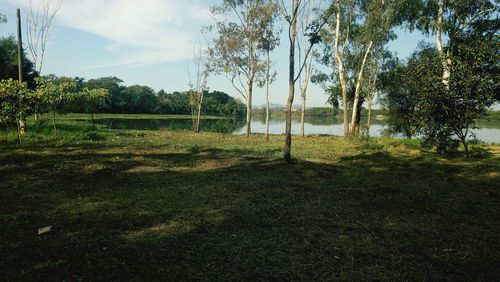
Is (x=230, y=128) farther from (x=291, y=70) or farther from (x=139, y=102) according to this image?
(x=139, y=102)

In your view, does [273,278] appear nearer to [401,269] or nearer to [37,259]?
[401,269]

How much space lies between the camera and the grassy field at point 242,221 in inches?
181

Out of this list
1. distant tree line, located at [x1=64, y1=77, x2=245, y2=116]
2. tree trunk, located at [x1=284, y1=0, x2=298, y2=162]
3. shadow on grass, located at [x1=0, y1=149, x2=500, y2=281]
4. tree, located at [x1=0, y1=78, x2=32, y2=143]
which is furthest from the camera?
distant tree line, located at [x1=64, y1=77, x2=245, y2=116]

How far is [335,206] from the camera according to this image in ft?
26.2

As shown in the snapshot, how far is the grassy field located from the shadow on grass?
3 cm

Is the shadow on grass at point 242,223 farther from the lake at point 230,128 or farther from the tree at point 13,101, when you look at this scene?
the lake at point 230,128

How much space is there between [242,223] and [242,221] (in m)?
0.12

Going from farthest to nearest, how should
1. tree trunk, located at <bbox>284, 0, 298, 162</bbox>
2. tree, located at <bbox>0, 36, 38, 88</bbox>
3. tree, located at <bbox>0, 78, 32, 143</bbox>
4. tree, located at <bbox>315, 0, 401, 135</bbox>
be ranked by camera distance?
1. tree, located at <bbox>0, 36, 38, 88</bbox>
2. tree, located at <bbox>315, 0, 401, 135</bbox>
3. tree, located at <bbox>0, 78, 32, 143</bbox>
4. tree trunk, located at <bbox>284, 0, 298, 162</bbox>

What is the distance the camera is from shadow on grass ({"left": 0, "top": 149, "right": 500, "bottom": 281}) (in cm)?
458

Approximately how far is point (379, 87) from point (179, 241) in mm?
38360

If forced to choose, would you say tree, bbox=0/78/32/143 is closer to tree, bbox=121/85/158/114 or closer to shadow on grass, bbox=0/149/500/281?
shadow on grass, bbox=0/149/500/281

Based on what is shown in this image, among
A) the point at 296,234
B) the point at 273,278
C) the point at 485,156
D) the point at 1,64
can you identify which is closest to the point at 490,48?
the point at 485,156

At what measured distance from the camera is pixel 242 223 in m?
6.58

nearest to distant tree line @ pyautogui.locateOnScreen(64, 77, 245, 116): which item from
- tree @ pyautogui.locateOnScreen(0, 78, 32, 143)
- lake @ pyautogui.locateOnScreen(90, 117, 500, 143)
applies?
lake @ pyautogui.locateOnScreen(90, 117, 500, 143)
